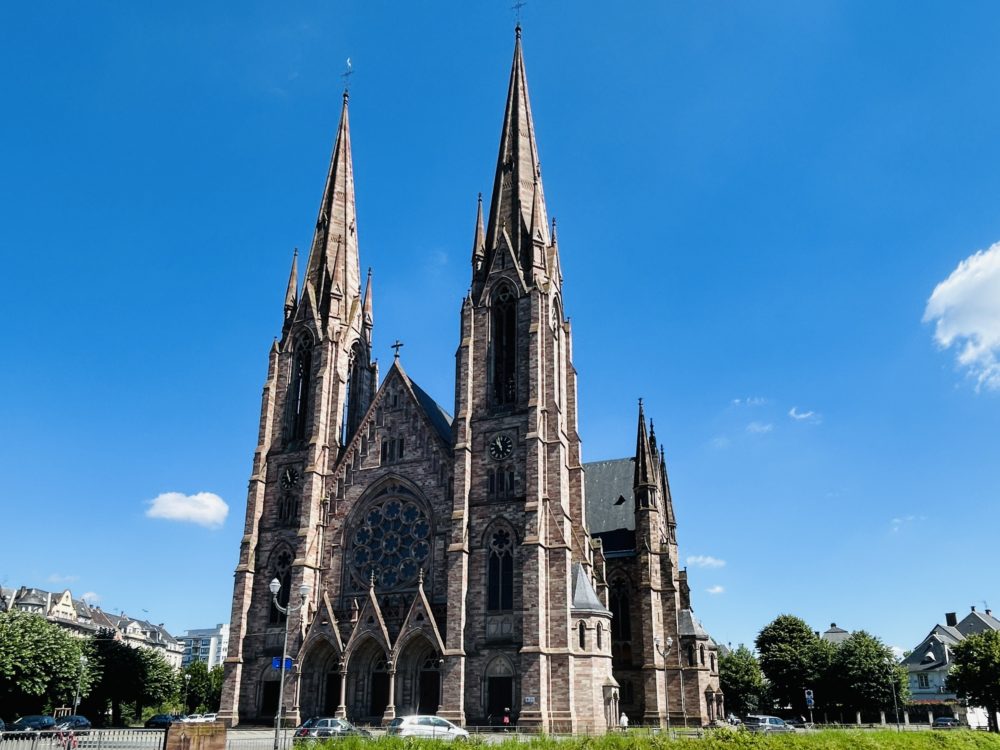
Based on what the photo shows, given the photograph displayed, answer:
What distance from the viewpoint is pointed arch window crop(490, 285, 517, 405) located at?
4566cm

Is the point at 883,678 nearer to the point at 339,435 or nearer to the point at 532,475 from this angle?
the point at 532,475

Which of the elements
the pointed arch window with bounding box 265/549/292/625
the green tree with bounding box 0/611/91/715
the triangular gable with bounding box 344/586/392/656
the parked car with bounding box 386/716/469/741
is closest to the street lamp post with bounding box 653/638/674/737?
the triangular gable with bounding box 344/586/392/656

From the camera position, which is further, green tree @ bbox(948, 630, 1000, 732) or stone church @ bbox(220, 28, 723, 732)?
green tree @ bbox(948, 630, 1000, 732)

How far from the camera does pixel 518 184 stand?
5119cm

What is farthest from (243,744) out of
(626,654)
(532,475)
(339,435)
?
(626,654)

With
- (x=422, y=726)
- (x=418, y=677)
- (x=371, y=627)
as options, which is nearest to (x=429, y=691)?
(x=418, y=677)

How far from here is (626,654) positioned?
5016 centimetres

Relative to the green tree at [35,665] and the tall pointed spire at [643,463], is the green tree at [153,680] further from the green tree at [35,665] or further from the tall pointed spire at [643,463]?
the tall pointed spire at [643,463]

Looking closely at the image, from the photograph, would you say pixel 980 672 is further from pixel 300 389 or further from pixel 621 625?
pixel 300 389

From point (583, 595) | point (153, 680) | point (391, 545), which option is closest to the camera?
point (583, 595)

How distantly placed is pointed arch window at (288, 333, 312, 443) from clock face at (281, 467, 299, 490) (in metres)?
1.99

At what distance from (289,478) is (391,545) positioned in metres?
8.28

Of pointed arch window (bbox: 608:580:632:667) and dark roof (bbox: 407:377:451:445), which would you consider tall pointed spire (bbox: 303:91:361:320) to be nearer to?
dark roof (bbox: 407:377:451:445)

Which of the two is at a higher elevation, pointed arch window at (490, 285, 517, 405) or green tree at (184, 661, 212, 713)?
pointed arch window at (490, 285, 517, 405)
